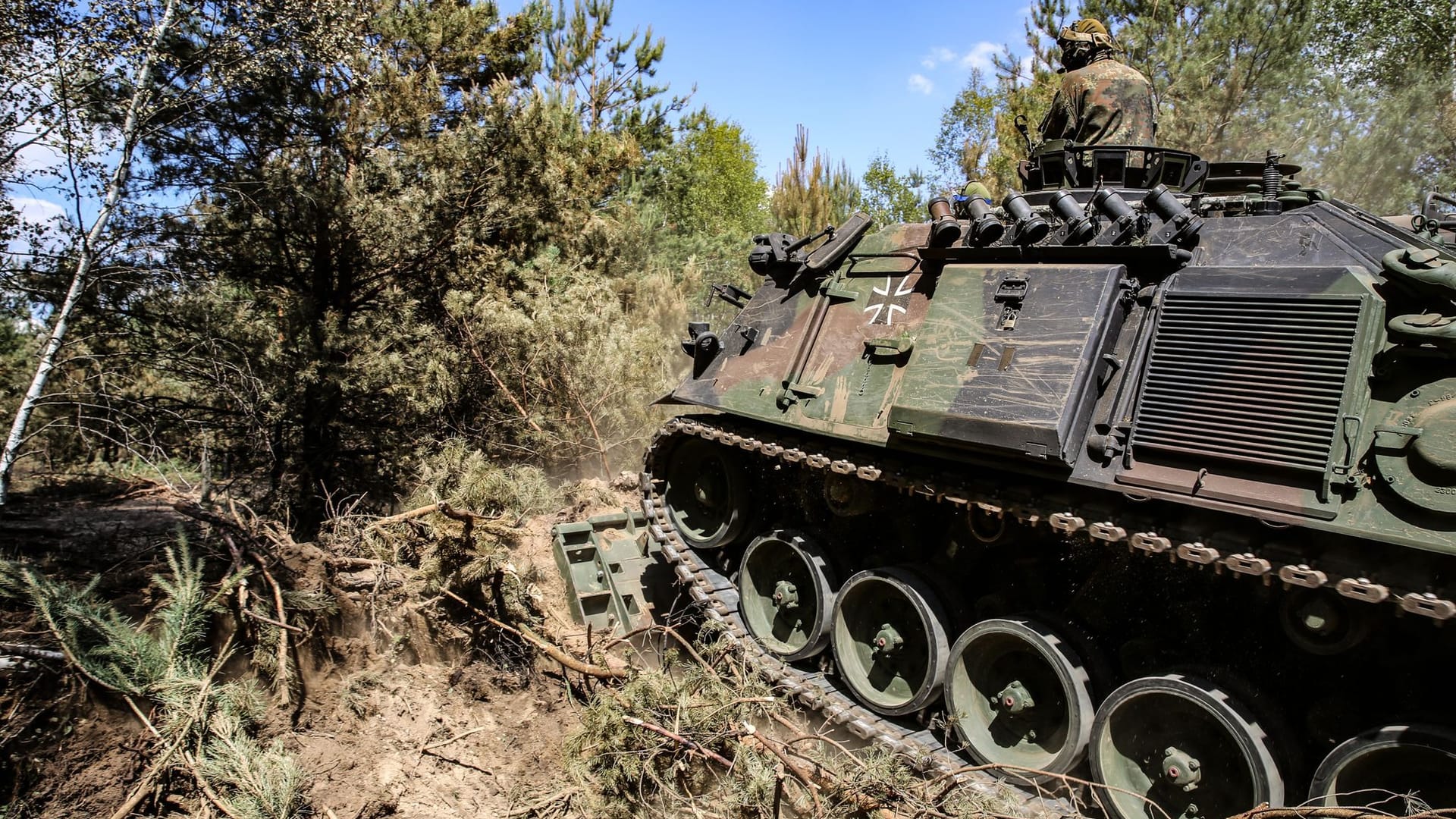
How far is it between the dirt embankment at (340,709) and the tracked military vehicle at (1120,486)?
1.62 metres

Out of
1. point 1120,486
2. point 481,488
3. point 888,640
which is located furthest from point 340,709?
point 1120,486

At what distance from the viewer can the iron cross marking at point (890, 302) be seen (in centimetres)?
565

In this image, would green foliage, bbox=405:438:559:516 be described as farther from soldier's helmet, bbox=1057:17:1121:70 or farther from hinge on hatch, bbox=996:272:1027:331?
soldier's helmet, bbox=1057:17:1121:70

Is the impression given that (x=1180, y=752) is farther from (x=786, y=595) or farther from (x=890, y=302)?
(x=890, y=302)

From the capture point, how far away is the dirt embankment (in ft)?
13.0

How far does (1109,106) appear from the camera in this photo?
638 cm

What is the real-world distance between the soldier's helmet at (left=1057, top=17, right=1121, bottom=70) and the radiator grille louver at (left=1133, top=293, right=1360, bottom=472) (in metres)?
3.37

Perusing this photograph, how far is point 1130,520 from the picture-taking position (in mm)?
4062

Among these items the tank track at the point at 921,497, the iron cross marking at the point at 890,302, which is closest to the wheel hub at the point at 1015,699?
the tank track at the point at 921,497

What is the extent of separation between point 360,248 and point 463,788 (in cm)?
657

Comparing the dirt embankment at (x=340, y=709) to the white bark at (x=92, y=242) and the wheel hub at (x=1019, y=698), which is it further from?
the wheel hub at (x=1019, y=698)

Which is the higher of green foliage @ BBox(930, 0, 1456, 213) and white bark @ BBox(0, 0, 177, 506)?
green foliage @ BBox(930, 0, 1456, 213)

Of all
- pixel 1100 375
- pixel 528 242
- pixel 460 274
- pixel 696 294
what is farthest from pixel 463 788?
pixel 696 294

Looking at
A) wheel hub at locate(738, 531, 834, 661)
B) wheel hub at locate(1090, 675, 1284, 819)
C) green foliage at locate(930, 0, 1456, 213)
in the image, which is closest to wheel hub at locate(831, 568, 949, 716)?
wheel hub at locate(738, 531, 834, 661)
